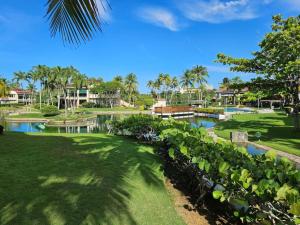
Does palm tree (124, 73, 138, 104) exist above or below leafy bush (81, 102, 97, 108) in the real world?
above

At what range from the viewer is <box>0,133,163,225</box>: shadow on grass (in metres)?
4.10

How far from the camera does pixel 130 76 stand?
88188mm

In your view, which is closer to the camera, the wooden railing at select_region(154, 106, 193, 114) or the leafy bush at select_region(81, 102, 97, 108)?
the wooden railing at select_region(154, 106, 193, 114)

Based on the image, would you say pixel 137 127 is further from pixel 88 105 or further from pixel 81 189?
pixel 88 105

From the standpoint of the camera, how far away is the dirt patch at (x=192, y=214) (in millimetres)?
4969

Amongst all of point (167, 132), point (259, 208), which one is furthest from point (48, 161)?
point (259, 208)

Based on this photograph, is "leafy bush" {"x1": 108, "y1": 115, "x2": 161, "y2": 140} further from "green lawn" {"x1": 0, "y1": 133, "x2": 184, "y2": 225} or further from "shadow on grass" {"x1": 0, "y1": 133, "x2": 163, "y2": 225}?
"green lawn" {"x1": 0, "y1": 133, "x2": 184, "y2": 225}

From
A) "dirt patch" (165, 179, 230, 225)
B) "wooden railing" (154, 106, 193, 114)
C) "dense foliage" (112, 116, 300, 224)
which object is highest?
"dense foliage" (112, 116, 300, 224)

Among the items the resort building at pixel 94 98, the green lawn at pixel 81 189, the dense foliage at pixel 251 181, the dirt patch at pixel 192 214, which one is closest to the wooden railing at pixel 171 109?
the resort building at pixel 94 98

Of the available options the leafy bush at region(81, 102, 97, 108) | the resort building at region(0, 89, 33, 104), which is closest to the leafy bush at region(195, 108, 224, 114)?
the leafy bush at region(81, 102, 97, 108)

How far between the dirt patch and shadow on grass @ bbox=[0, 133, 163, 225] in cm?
64

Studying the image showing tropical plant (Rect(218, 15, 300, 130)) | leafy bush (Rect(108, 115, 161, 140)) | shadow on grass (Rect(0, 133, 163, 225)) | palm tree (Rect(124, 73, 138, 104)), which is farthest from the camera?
palm tree (Rect(124, 73, 138, 104))

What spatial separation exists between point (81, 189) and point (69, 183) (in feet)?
1.27

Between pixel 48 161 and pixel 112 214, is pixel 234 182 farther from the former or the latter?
pixel 48 161
